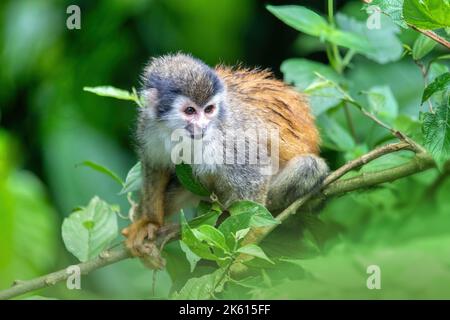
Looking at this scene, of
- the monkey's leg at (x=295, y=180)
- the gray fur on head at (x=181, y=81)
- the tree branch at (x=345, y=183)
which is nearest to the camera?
the tree branch at (x=345, y=183)

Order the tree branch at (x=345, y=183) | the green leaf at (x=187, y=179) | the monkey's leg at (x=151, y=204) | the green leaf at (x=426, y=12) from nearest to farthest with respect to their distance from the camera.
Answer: the green leaf at (x=426, y=12) → the tree branch at (x=345, y=183) → the green leaf at (x=187, y=179) → the monkey's leg at (x=151, y=204)

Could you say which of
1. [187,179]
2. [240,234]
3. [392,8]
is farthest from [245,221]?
[392,8]

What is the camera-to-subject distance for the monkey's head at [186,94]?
3055 mm

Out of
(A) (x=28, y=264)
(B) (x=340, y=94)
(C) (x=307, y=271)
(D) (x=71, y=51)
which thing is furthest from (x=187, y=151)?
(D) (x=71, y=51)

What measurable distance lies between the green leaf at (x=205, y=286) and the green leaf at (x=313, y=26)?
3.76 feet

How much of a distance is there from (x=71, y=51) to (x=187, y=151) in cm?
279

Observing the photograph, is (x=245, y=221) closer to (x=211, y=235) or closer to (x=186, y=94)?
(x=211, y=235)

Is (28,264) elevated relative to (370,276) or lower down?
elevated

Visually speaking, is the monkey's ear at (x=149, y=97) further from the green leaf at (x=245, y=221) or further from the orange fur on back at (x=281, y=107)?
the green leaf at (x=245, y=221)

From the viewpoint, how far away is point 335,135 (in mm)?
3457

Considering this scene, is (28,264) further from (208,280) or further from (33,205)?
(208,280)

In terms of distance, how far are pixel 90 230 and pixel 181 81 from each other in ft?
2.20

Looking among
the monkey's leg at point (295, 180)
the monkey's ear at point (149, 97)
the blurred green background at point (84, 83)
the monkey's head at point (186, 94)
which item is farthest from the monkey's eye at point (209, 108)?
the blurred green background at point (84, 83)

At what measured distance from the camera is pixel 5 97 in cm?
584
